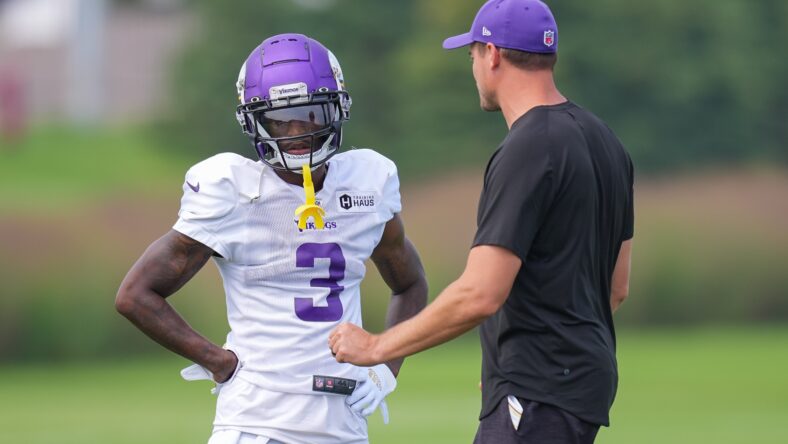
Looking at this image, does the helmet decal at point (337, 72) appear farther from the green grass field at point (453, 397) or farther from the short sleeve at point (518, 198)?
the green grass field at point (453, 397)

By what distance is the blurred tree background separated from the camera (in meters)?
17.2

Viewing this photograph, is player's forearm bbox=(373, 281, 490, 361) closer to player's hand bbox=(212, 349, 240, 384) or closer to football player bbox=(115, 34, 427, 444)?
football player bbox=(115, 34, 427, 444)

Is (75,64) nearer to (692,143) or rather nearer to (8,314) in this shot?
(692,143)

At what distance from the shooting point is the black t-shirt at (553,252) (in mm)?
Result: 4109

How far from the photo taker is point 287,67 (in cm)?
456

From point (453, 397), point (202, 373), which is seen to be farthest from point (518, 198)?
point (453, 397)

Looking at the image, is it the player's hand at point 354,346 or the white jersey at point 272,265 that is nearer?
the player's hand at point 354,346

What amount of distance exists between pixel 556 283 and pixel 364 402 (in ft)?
2.49

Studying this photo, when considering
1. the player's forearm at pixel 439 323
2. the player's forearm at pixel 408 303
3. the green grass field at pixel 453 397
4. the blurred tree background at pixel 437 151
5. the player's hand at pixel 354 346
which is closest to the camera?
the player's forearm at pixel 439 323

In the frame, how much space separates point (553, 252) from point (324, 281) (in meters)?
0.74

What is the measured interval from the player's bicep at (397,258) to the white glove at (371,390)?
0.32m

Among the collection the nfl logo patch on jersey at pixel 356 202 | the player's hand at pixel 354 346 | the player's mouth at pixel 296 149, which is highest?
the player's mouth at pixel 296 149

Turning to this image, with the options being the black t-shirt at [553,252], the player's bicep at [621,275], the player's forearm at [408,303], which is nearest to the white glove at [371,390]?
the player's forearm at [408,303]

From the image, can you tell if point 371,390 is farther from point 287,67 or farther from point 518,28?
point 518,28
